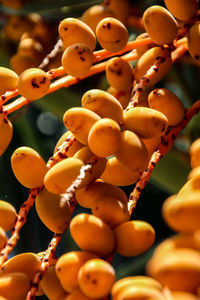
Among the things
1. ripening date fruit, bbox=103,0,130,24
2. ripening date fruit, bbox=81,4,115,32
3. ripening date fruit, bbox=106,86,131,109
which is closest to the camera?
ripening date fruit, bbox=106,86,131,109

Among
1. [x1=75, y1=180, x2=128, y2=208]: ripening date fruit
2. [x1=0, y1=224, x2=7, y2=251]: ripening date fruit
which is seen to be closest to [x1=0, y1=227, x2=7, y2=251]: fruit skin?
[x1=0, y1=224, x2=7, y2=251]: ripening date fruit

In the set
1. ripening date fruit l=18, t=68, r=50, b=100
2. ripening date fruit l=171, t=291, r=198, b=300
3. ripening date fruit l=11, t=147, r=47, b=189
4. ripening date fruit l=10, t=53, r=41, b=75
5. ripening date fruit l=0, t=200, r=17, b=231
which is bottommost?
ripening date fruit l=10, t=53, r=41, b=75

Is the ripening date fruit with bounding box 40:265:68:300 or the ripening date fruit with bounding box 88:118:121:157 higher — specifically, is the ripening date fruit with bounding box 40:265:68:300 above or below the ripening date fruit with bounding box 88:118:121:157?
below

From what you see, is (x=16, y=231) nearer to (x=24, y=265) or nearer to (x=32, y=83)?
(x=24, y=265)

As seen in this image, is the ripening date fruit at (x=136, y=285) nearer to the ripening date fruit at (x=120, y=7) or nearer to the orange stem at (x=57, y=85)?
the orange stem at (x=57, y=85)

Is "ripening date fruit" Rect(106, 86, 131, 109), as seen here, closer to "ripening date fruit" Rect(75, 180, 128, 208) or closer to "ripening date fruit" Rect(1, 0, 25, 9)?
"ripening date fruit" Rect(75, 180, 128, 208)

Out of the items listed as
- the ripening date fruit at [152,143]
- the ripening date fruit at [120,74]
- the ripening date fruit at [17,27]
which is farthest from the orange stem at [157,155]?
the ripening date fruit at [17,27]
